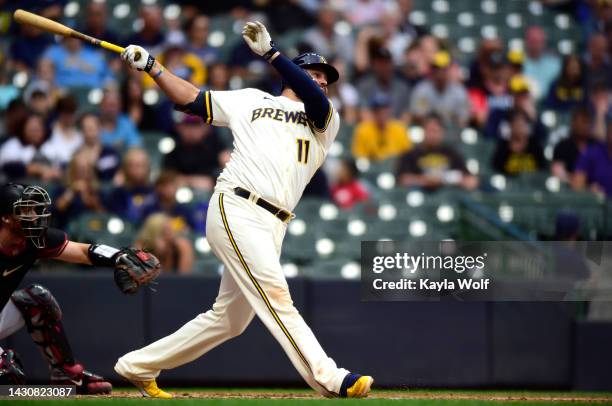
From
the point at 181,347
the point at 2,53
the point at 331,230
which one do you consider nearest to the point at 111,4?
the point at 2,53

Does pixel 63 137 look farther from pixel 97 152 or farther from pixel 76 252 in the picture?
pixel 76 252

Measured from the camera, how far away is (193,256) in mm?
9281

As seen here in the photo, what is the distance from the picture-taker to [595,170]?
11188 mm

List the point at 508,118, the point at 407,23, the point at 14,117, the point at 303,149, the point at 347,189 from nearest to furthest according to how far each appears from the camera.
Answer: the point at 303,149, the point at 347,189, the point at 14,117, the point at 508,118, the point at 407,23

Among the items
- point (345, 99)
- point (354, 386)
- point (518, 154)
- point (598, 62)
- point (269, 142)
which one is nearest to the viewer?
point (354, 386)

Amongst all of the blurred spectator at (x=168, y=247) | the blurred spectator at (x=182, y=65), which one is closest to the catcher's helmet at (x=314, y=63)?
the blurred spectator at (x=168, y=247)

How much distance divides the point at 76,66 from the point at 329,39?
2.78 m

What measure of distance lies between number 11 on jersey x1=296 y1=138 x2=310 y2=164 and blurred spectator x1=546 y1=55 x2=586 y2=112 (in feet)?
22.4

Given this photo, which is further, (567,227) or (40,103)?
(40,103)

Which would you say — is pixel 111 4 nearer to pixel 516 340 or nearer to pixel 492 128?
pixel 492 128

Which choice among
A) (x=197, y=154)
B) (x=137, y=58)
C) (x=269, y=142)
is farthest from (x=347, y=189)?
(x=137, y=58)

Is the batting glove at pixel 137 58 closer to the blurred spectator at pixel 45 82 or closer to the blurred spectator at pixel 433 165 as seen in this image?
the blurred spectator at pixel 433 165

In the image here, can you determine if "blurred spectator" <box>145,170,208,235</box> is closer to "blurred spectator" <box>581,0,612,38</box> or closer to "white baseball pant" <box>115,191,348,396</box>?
"white baseball pant" <box>115,191,348,396</box>

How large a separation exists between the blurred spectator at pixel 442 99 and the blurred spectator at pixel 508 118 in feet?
0.98
